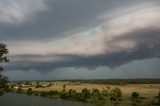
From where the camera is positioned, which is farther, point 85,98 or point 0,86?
point 85,98

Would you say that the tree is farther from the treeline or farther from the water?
the water

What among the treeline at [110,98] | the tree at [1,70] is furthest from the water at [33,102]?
the tree at [1,70]

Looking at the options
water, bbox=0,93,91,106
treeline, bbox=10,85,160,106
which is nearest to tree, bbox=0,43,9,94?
treeline, bbox=10,85,160,106

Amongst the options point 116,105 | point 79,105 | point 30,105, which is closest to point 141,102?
point 79,105

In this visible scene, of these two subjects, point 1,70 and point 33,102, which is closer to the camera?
point 1,70

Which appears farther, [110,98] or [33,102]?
[33,102]

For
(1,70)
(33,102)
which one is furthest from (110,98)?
(33,102)

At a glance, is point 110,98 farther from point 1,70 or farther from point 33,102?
point 33,102

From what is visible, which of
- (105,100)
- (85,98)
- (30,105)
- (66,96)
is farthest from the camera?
(66,96)

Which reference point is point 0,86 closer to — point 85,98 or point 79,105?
point 79,105

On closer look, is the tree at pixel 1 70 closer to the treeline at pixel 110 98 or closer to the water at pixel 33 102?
the treeline at pixel 110 98

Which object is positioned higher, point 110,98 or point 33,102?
point 110,98
